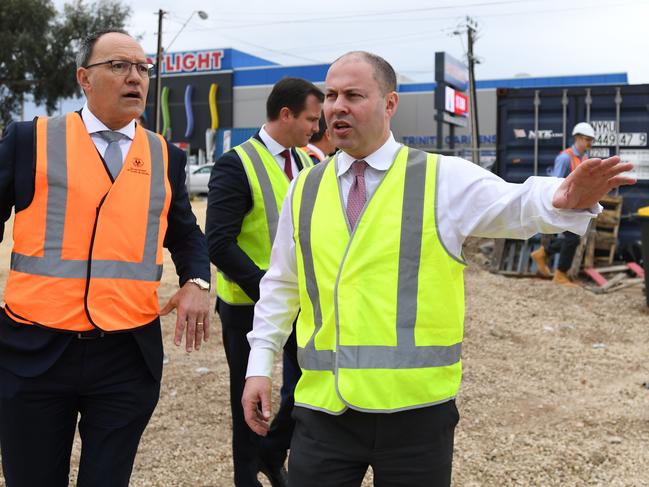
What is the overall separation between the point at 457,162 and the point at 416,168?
0.13 m

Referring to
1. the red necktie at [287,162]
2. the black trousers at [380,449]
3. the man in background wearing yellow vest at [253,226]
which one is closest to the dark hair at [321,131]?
the man in background wearing yellow vest at [253,226]

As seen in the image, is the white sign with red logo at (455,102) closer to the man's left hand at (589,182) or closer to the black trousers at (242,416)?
the black trousers at (242,416)

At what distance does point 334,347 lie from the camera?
2307 mm

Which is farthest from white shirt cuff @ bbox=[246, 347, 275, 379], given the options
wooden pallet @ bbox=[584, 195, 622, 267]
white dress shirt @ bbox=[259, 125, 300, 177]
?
wooden pallet @ bbox=[584, 195, 622, 267]

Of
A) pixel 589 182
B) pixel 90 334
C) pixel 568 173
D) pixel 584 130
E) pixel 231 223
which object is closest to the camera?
pixel 589 182

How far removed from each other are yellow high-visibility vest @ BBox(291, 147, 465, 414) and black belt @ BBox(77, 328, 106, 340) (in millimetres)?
757

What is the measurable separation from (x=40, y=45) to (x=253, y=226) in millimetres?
34638

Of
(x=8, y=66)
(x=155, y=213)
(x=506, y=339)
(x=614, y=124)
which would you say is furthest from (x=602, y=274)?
(x=8, y=66)

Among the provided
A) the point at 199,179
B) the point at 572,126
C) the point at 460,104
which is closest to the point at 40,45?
the point at 199,179

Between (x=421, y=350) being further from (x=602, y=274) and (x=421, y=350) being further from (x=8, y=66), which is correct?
(x=8, y=66)

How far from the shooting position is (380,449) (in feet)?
7.35

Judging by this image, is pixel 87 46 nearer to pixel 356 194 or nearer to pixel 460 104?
pixel 356 194

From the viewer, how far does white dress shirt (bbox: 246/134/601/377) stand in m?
2.20

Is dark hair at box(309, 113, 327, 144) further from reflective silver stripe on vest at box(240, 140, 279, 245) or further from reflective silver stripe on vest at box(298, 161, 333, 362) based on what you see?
reflective silver stripe on vest at box(298, 161, 333, 362)
